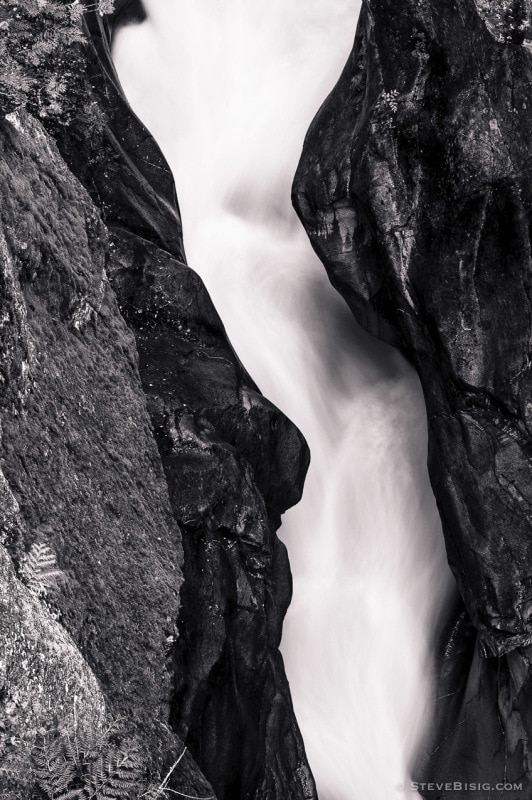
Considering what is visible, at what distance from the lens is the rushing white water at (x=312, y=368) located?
925cm

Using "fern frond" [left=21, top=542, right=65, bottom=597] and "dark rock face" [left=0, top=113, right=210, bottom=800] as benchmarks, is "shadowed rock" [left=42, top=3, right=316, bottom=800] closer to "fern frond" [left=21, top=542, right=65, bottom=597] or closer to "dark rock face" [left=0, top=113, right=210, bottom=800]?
"dark rock face" [left=0, top=113, right=210, bottom=800]

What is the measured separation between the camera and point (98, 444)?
574 centimetres

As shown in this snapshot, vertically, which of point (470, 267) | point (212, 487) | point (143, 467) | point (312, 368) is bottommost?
point (143, 467)

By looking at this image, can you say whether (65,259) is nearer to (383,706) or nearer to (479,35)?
(479,35)

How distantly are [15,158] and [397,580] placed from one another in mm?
6599

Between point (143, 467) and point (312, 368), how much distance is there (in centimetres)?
450

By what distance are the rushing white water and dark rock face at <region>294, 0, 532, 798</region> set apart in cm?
90

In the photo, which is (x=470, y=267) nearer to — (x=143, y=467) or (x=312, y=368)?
(x=312, y=368)

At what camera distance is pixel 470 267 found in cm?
862

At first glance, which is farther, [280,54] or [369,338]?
[280,54]

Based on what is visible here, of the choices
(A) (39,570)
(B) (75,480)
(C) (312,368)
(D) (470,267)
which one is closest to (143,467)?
(B) (75,480)

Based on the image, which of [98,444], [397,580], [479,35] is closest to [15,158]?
[98,444]

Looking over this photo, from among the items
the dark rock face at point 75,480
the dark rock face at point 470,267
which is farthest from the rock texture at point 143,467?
the dark rock face at point 470,267

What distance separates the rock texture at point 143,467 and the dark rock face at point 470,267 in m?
2.05
